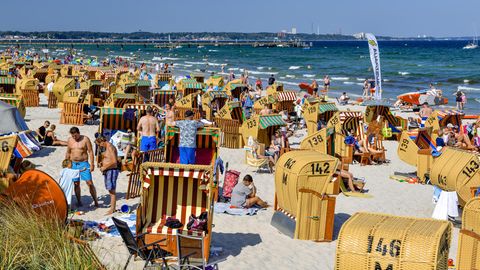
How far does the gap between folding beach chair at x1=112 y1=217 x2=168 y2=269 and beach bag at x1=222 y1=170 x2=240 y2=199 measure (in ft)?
11.2

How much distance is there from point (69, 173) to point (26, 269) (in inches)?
169

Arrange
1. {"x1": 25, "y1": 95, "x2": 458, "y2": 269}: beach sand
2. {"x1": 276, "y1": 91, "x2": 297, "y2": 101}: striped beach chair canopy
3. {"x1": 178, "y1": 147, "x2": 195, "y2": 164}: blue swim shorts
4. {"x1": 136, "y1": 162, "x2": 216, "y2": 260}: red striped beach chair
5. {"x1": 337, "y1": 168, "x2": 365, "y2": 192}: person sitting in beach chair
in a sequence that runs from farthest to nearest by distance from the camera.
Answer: {"x1": 276, "y1": 91, "x2": 297, "y2": 101}: striped beach chair canopy, {"x1": 337, "y1": 168, "x2": 365, "y2": 192}: person sitting in beach chair, {"x1": 178, "y1": 147, "x2": 195, "y2": 164}: blue swim shorts, {"x1": 25, "y1": 95, "x2": 458, "y2": 269}: beach sand, {"x1": 136, "y1": 162, "x2": 216, "y2": 260}: red striped beach chair

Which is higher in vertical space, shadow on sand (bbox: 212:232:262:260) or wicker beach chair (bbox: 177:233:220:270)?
wicker beach chair (bbox: 177:233:220:270)

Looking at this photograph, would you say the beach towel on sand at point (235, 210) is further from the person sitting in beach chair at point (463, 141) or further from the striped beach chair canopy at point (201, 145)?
the person sitting in beach chair at point (463, 141)

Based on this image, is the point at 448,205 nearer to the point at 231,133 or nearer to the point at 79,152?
the point at 79,152

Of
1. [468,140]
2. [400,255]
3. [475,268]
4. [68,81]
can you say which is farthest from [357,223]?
[68,81]

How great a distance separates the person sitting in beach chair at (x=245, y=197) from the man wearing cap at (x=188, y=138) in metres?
1.23

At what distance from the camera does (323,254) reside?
29.5 ft

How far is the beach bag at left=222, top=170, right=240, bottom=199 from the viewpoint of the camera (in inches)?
448

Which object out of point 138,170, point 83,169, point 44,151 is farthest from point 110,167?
point 44,151

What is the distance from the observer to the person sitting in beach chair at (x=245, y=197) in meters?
11.0

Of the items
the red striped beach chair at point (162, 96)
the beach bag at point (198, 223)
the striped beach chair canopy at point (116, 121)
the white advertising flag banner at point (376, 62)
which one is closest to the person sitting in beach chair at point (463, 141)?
the white advertising flag banner at point (376, 62)

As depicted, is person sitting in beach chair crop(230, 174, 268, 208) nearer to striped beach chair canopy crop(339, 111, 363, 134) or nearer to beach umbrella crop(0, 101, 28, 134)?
beach umbrella crop(0, 101, 28, 134)

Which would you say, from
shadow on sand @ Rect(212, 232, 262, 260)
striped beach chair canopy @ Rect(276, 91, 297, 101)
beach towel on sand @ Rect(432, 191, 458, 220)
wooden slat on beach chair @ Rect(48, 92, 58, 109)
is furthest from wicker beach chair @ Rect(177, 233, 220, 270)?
wooden slat on beach chair @ Rect(48, 92, 58, 109)
